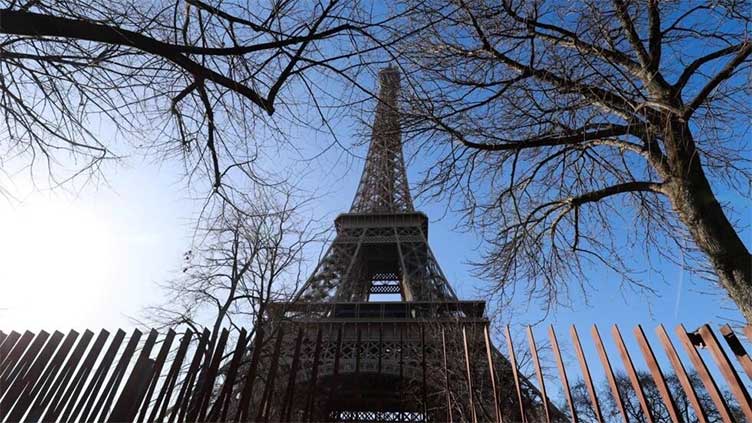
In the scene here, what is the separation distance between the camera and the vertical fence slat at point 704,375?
2.20 meters

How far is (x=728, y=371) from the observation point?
7.37 feet

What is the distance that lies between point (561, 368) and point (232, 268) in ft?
20.6

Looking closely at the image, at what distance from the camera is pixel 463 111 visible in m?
4.16

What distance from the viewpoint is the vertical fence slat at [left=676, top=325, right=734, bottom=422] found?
2197 millimetres

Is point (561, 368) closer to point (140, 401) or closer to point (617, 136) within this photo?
point (617, 136)

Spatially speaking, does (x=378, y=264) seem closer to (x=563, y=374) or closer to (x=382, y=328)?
(x=382, y=328)

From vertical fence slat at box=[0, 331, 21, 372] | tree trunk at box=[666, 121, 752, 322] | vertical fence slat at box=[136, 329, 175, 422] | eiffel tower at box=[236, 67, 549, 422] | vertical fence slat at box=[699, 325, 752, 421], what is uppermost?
eiffel tower at box=[236, 67, 549, 422]

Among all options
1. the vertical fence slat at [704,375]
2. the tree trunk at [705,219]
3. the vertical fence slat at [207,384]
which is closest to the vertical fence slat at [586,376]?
the vertical fence slat at [704,375]

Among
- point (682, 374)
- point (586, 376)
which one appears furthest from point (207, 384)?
point (682, 374)

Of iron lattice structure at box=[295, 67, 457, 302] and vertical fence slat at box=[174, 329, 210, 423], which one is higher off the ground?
iron lattice structure at box=[295, 67, 457, 302]

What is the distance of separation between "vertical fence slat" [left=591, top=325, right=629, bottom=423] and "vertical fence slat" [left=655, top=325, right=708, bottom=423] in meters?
0.33

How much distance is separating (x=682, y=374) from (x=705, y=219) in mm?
1544

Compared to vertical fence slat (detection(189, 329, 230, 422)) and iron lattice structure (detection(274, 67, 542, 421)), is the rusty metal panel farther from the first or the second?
iron lattice structure (detection(274, 67, 542, 421))

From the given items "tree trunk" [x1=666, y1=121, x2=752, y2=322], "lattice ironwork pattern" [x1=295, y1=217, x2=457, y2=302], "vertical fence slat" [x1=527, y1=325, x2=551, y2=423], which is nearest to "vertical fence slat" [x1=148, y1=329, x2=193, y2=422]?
"vertical fence slat" [x1=527, y1=325, x2=551, y2=423]
